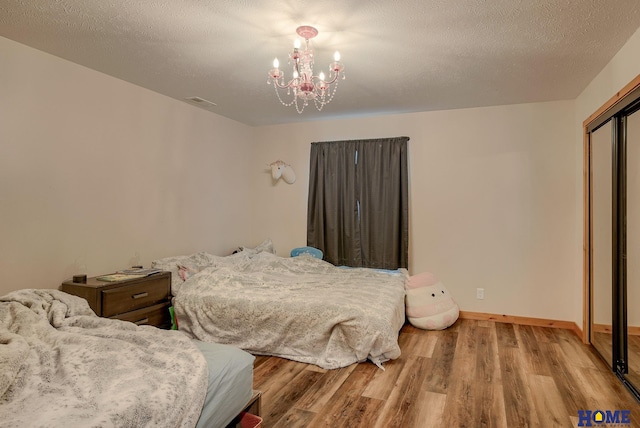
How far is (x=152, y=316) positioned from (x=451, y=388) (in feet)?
7.93

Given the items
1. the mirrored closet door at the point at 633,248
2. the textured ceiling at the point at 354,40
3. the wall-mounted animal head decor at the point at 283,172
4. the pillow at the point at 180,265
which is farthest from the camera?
the wall-mounted animal head decor at the point at 283,172

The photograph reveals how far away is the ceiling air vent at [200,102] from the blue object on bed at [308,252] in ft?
6.53

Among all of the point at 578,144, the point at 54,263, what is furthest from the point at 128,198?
the point at 578,144

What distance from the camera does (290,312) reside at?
3045 millimetres

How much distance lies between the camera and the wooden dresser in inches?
107

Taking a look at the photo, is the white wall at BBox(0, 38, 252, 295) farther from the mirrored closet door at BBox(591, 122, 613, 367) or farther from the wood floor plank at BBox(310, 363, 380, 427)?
the mirrored closet door at BBox(591, 122, 613, 367)

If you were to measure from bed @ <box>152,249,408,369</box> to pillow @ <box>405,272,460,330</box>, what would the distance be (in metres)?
0.20

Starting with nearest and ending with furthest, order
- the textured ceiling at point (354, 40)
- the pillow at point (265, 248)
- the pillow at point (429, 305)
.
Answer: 1. the textured ceiling at point (354, 40)
2. the pillow at point (429, 305)
3. the pillow at point (265, 248)

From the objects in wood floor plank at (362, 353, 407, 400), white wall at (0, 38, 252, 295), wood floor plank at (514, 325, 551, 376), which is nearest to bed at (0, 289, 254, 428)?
white wall at (0, 38, 252, 295)

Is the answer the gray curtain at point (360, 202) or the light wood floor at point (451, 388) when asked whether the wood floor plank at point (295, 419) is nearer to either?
the light wood floor at point (451, 388)

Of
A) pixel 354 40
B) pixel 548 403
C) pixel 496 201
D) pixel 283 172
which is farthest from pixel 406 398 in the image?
pixel 283 172

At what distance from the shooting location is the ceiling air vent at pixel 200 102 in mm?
3882

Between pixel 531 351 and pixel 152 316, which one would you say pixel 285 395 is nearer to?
pixel 152 316

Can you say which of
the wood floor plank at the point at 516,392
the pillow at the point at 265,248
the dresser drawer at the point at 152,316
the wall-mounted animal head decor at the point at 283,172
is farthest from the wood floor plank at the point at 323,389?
the wall-mounted animal head decor at the point at 283,172
